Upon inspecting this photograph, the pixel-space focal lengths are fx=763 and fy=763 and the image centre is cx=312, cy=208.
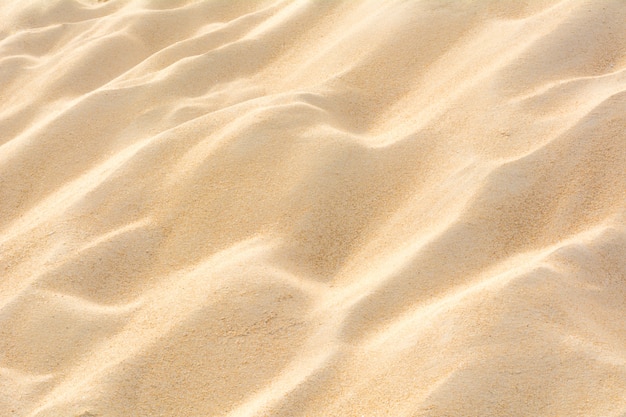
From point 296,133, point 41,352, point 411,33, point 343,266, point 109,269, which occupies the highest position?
point 411,33

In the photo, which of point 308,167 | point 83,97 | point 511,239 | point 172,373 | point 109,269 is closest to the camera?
point 172,373

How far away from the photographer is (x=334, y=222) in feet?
5.33

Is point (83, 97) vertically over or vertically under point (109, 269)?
over

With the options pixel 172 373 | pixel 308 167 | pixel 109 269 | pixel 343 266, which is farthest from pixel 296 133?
pixel 172 373

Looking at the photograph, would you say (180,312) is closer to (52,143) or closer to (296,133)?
(296,133)

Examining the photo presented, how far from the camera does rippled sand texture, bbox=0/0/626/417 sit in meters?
1.28

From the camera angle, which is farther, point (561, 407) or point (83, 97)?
point (83, 97)

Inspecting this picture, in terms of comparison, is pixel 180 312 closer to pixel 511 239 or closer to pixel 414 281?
pixel 414 281

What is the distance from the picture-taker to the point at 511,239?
148 cm

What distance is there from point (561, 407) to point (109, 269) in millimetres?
939

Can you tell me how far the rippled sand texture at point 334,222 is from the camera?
1.28 m

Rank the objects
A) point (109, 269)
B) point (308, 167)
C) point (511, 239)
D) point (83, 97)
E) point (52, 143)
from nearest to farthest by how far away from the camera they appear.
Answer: point (511, 239) → point (109, 269) → point (308, 167) → point (52, 143) → point (83, 97)

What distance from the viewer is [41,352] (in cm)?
145

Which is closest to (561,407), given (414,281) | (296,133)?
(414,281)
